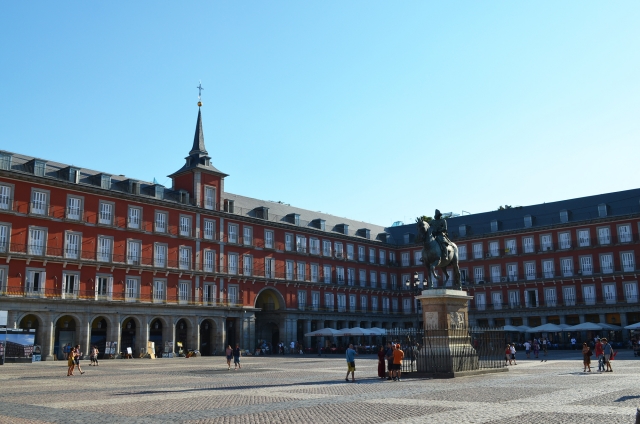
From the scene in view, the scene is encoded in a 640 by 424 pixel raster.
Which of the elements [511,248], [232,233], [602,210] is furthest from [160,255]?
[602,210]

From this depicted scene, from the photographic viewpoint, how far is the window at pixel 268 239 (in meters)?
62.6

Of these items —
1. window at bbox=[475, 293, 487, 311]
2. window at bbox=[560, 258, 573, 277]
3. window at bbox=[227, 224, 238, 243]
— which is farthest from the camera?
window at bbox=[475, 293, 487, 311]

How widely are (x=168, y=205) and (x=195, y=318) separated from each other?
1040cm

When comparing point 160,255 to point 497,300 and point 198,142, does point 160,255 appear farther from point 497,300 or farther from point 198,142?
point 497,300

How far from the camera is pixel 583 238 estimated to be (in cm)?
6494

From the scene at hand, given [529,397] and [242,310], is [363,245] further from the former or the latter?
[529,397]

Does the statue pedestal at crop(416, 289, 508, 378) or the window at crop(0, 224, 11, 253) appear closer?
the statue pedestal at crop(416, 289, 508, 378)

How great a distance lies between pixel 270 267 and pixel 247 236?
166 inches

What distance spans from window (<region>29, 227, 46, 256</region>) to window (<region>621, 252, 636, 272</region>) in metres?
54.2

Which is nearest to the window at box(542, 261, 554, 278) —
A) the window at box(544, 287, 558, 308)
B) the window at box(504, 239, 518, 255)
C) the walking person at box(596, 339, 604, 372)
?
the window at box(544, 287, 558, 308)

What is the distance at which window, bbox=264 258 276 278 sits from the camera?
203 feet

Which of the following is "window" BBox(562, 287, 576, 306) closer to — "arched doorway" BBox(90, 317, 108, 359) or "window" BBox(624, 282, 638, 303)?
"window" BBox(624, 282, 638, 303)

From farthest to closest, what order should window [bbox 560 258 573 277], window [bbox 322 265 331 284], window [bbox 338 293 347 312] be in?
window [bbox 338 293 347 312] → window [bbox 322 265 331 284] → window [bbox 560 258 573 277]

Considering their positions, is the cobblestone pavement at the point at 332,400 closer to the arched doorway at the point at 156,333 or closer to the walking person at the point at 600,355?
the walking person at the point at 600,355
